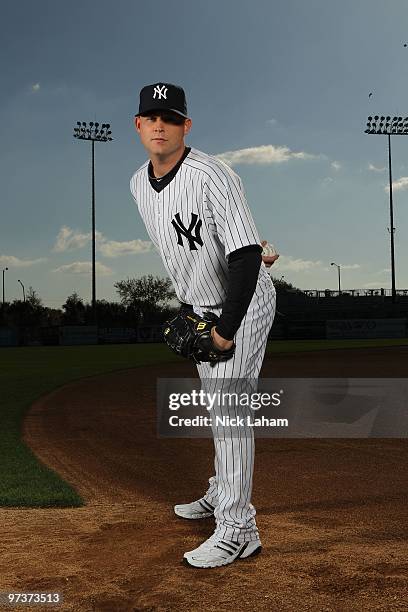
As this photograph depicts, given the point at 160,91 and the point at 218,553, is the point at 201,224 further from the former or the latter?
the point at 218,553

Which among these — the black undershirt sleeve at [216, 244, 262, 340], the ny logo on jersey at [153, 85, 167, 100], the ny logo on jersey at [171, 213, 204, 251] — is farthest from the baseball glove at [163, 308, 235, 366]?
the ny logo on jersey at [153, 85, 167, 100]

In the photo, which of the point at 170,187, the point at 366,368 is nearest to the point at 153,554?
the point at 170,187

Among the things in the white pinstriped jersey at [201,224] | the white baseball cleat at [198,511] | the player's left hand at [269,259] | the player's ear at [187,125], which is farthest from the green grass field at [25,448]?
the player's ear at [187,125]

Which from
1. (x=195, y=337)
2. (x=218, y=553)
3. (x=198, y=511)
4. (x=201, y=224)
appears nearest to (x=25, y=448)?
(x=198, y=511)

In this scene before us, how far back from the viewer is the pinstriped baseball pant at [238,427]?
11.0 feet

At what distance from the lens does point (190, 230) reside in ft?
10.6

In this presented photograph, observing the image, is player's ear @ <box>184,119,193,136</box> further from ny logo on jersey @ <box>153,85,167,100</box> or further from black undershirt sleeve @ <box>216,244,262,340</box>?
black undershirt sleeve @ <box>216,244,262,340</box>

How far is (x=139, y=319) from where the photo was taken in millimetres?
52562

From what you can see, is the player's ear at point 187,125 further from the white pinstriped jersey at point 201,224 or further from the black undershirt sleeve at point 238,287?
the black undershirt sleeve at point 238,287

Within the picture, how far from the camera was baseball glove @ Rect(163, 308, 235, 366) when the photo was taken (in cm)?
321

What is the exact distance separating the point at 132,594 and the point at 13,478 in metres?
3.16

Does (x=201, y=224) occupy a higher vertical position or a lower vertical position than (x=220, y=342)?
higher

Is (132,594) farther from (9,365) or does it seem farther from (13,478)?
(9,365)

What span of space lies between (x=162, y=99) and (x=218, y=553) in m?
2.22
